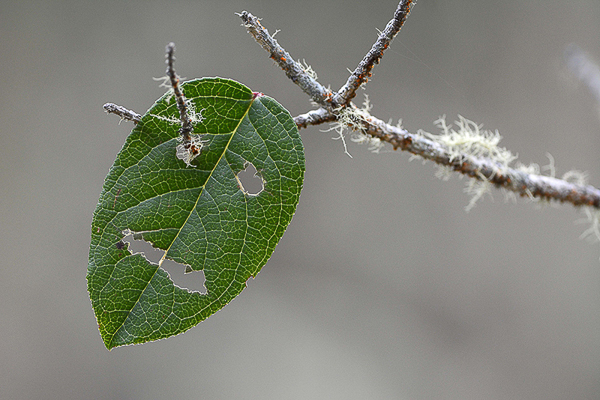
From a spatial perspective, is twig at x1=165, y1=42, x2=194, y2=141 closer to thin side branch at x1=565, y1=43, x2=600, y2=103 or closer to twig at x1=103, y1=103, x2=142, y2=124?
twig at x1=103, y1=103, x2=142, y2=124

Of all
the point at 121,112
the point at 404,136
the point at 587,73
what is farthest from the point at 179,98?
the point at 587,73

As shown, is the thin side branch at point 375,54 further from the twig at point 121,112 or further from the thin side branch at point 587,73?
the thin side branch at point 587,73

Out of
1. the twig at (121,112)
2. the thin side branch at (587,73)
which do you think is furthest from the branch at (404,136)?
the thin side branch at (587,73)

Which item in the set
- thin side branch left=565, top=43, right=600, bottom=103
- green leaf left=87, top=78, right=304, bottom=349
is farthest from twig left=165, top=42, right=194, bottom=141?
thin side branch left=565, top=43, right=600, bottom=103

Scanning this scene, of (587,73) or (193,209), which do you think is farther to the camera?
(587,73)

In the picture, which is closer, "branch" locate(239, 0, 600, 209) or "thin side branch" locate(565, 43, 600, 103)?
"branch" locate(239, 0, 600, 209)

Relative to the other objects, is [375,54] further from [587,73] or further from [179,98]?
[587,73]

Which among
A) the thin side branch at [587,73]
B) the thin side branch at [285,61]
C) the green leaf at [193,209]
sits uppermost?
the thin side branch at [587,73]
